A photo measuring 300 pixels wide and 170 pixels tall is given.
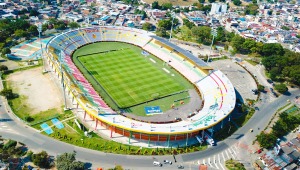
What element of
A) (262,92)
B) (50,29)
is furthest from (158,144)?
(50,29)

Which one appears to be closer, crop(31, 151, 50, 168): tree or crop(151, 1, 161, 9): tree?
crop(31, 151, 50, 168): tree

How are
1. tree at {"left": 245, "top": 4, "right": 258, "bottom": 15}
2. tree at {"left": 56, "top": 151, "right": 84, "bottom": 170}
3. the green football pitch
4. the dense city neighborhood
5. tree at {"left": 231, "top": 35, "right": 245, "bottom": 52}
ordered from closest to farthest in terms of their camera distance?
tree at {"left": 56, "top": 151, "right": 84, "bottom": 170}, the dense city neighborhood, the green football pitch, tree at {"left": 231, "top": 35, "right": 245, "bottom": 52}, tree at {"left": 245, "top": 4, "right": 258, "bottom": 15}

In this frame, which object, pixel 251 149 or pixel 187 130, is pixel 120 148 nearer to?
pixel 187 130

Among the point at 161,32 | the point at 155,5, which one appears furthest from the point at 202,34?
the point at 155,5

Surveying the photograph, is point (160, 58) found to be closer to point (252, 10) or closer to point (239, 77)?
point (239, 77)

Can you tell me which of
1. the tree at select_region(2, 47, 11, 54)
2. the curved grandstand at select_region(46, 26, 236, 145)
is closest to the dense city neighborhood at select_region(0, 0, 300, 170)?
the tree at select_region(2, 47, 11, 54)

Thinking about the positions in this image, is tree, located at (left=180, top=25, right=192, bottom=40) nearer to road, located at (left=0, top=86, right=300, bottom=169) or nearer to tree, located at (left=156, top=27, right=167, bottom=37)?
tree, located at (left=156, top=27, right=167, bottom=37)
